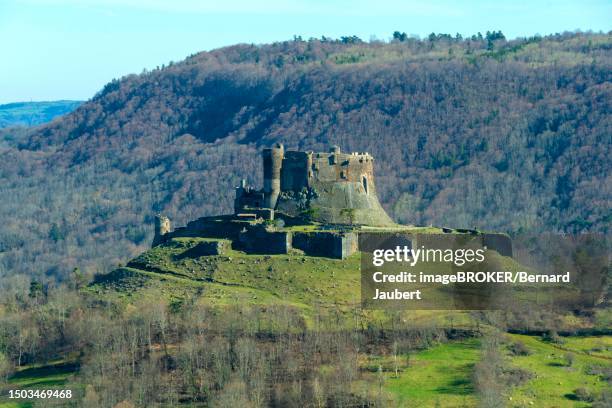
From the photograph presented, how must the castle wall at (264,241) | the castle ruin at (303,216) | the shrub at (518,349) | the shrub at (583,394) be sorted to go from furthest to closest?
1. the castle ruin at (303,216)
2. the castle wall at (264,241)
3. the shrub at (518,349)
4. the shrub at (583,394)


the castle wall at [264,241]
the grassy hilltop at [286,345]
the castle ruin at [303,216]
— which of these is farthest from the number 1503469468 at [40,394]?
the castle wall at [264,241]

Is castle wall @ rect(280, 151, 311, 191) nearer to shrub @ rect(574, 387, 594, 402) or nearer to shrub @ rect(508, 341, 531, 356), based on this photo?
shrub @ rect(508, 341, 531, 356)

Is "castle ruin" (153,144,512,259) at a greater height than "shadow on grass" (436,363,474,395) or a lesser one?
greater

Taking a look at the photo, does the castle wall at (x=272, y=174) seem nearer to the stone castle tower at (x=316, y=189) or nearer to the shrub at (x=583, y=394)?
the stone castle tower at (x=316, y=189)

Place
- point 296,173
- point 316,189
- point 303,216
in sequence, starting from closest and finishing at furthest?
point 303,216 < point 316,189 < point 296,173

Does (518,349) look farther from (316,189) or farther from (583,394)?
(316,189)

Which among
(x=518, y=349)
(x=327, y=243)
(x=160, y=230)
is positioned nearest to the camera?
(x=518, y=349)

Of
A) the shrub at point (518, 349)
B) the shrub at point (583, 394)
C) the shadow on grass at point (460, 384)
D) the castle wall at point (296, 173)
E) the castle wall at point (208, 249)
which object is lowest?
the shrub at point (583, 394)

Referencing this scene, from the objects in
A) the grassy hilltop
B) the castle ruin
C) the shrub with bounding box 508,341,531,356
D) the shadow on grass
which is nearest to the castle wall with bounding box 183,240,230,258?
the castle ruin

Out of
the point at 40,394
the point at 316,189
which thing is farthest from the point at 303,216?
the point at 40,394

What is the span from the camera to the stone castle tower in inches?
5438

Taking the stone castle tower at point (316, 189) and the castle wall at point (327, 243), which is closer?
the castle wall at point (327, 243)

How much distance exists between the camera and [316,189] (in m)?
139

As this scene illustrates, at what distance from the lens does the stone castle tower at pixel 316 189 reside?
138125mm
